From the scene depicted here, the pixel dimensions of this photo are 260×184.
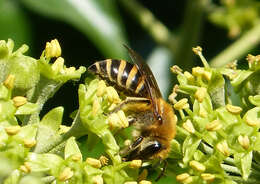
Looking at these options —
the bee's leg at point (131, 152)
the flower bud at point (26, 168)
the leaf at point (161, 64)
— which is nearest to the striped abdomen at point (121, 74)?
the bee's leg at point (131, 152)

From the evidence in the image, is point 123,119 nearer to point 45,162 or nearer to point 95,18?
point 45,162

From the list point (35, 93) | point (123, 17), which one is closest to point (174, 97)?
point (35, 93)

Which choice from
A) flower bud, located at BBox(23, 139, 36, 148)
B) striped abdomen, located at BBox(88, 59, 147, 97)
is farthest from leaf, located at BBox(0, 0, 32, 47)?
flower bud, located at BBox(23, 139, 36, 148)

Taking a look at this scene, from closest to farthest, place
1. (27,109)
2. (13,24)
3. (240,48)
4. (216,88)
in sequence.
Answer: (27,109)
(216,88)
(13,24)
(240,48)

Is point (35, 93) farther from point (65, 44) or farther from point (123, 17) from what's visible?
point (123, 17)

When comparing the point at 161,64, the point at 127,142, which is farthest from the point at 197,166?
the point at 161,64
